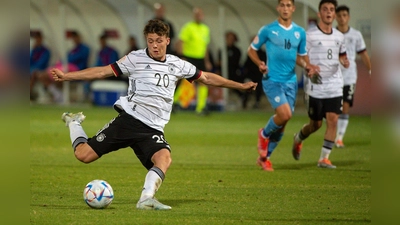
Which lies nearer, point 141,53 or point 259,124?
point 141,53

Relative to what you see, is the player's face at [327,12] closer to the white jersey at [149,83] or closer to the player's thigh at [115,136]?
the white jersey at [149,83]

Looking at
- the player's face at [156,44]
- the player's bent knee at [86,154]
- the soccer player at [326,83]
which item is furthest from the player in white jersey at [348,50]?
the player's bent knee at [86,154]

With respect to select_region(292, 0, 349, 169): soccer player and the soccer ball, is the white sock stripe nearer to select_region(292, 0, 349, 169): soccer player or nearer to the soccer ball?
the soccer ball

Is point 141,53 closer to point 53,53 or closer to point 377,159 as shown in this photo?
point 377,159

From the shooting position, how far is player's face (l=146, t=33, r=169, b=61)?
8469 mm

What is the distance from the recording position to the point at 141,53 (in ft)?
28.6

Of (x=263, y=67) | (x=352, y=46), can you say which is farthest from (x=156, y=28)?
(x=352, y=46)

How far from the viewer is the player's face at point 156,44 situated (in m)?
8.47

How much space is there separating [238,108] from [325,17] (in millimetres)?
15546

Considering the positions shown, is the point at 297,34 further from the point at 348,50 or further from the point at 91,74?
the point at 91,74

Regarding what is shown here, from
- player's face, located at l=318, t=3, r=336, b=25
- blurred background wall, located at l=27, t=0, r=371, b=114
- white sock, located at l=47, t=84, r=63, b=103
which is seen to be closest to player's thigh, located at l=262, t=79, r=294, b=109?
player's face, located at l=318, t=3, r=336, b=25

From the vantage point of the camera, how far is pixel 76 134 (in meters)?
9.06

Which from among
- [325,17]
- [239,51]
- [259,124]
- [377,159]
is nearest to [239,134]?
[259,124]

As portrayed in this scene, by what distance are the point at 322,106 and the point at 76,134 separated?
4.94m
